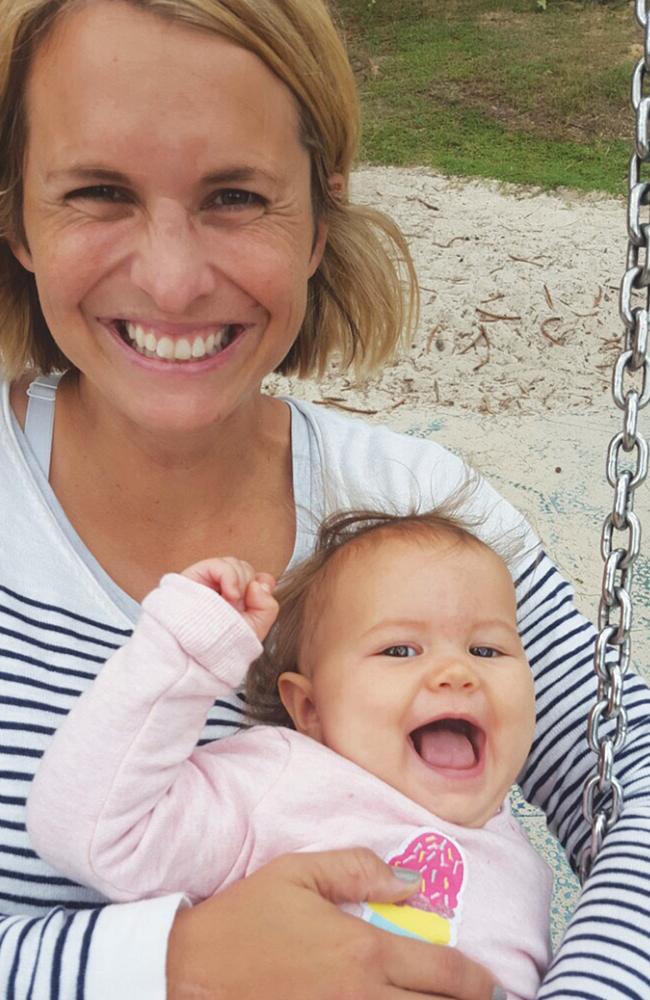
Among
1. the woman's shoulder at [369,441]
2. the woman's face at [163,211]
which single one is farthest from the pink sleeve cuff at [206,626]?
the woman's shoulder at [369,441]

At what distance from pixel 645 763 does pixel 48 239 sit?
1.01 m

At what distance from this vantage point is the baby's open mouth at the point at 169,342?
57.4 inches

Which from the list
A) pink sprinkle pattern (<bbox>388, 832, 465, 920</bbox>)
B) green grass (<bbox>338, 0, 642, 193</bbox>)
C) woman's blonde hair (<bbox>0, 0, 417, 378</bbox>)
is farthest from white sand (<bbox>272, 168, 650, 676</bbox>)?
pink sprinkle pattern (<bbox>388, 832, 465, 920</bbox>)

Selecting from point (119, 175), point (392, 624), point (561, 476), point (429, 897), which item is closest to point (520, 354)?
point (561, 476)

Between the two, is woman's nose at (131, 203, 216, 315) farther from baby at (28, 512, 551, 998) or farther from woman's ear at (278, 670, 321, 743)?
woman's ear at (278, 670, 321, 743)

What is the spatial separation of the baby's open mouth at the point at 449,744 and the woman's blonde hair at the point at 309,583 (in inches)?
8.6

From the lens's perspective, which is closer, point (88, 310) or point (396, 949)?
point (396, 949)

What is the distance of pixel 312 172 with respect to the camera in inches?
63.4

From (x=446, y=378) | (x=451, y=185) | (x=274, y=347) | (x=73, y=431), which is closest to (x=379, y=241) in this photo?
(x=274, y=347)

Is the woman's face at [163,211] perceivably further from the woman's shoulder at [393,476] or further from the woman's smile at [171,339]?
the woman's shoulder at [393,476]

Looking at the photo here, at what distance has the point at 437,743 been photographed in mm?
1409

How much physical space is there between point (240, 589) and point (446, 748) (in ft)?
1.10

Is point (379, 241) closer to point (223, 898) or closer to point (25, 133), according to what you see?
point (25, 133)

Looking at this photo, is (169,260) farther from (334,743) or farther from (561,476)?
(561,476)
